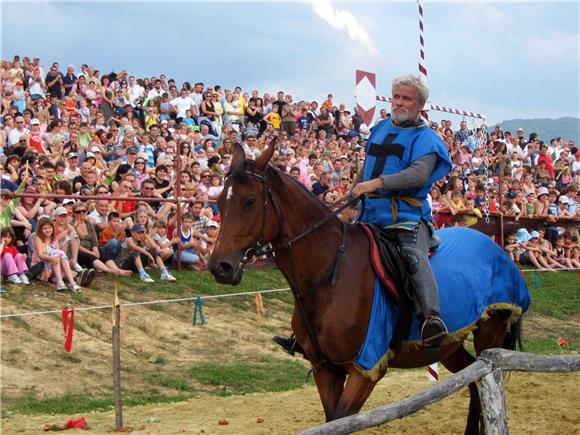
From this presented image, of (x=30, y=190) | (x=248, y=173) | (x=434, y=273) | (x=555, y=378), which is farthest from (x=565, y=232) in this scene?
(x=248, y=173)

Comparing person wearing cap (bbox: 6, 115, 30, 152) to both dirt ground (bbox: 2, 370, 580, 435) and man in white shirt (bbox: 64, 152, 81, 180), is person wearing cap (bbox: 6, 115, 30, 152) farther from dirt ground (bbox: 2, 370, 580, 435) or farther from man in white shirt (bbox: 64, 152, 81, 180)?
dirt ground (bbox: 2, 370, 580, 435)

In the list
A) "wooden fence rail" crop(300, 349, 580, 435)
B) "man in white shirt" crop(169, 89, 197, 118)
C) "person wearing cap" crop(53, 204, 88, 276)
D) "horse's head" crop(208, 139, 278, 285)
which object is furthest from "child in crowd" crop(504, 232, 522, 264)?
"horse's head" crop(208, 139, 278, 285)

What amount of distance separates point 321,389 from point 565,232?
52.1ft

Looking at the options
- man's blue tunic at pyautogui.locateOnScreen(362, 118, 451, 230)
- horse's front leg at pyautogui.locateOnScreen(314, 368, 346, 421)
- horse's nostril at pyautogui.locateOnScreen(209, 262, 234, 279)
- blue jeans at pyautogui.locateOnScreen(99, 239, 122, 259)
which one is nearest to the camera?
horse's nostril at pyautogui.locateOnScreen(209, 262, 234, 279)

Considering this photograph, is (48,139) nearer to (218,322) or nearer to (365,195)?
(218,322)

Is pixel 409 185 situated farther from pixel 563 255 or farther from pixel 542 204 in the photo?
pixel 563 255

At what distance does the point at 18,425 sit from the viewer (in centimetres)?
894

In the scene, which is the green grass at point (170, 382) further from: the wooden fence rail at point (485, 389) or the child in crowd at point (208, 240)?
the wooden fence rail at point (485, 389)

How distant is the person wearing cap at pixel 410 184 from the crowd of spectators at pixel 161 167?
6.80 metres

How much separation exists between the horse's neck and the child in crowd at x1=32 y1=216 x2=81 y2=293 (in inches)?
282

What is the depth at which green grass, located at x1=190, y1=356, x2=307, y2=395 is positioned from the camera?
440 inches

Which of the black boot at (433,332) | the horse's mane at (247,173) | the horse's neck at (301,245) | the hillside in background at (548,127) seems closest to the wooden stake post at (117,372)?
the horse's neck at (301,245)

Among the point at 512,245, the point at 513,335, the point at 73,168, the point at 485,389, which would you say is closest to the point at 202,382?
the point at 513,335

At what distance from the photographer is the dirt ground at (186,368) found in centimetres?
883
